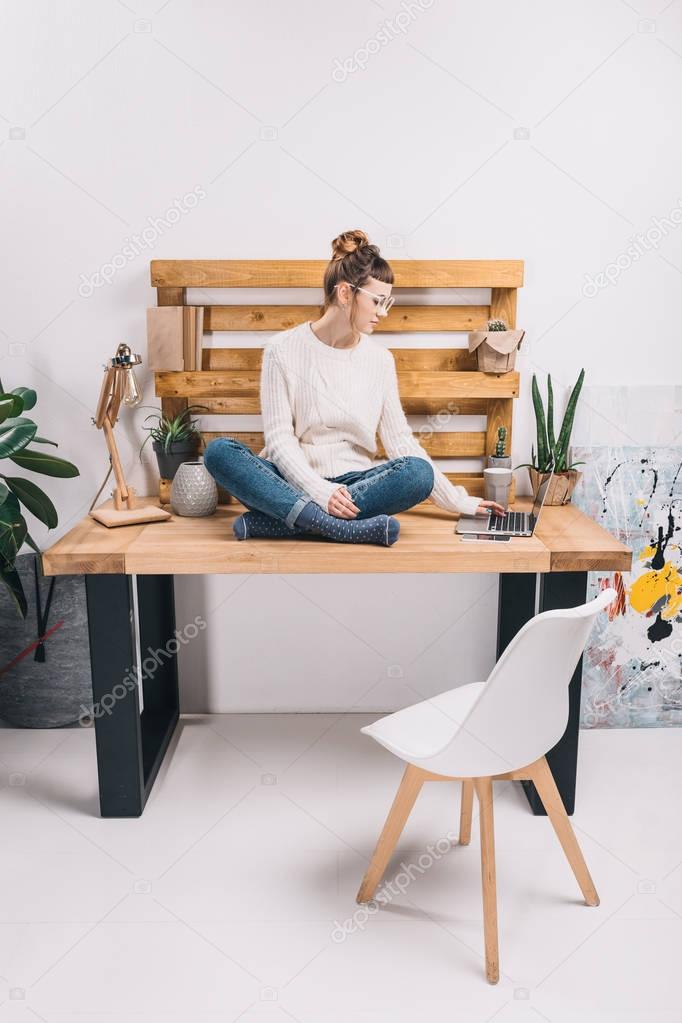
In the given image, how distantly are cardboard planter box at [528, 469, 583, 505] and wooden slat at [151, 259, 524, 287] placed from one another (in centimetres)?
61

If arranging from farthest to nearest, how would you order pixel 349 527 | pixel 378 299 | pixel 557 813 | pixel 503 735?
pixel 378 299 < pixel 349 527 < pixel 557 813 < pixel 503 735

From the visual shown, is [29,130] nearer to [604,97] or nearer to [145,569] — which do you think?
[145,569]

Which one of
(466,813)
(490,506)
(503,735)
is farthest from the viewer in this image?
(490,506)

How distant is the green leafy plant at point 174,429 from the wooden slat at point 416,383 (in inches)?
2.8

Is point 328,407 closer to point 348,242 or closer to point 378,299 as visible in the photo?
point 378,299

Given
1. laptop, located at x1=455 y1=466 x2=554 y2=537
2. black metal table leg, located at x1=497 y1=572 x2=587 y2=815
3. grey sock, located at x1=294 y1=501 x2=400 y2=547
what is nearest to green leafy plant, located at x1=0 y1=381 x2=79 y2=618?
grey sock, located at x1=294 y1=501 x2=400 y2=547

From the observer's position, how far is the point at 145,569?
2.24 meters

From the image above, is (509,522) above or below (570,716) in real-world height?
above

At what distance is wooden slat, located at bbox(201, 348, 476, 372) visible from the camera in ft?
9.26

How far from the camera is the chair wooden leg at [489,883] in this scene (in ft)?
5.88

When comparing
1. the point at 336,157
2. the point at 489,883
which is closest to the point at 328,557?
the point at 489,883

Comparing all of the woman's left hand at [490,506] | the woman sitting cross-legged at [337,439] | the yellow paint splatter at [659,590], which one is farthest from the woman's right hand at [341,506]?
the yellow paint splatter at [659,590]

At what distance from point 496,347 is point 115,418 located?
1.17 metres

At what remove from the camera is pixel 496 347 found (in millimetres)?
2660
